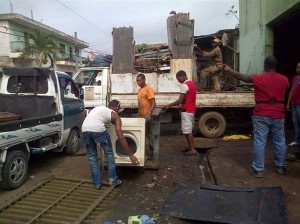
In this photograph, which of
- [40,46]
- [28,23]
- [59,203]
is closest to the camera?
[59,203]

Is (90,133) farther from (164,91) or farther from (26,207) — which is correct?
(164,91)

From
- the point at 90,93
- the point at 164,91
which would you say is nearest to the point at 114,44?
the point at 90,93

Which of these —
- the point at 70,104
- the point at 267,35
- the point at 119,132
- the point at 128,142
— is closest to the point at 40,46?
the point at 70,104

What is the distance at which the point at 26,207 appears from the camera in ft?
14.6

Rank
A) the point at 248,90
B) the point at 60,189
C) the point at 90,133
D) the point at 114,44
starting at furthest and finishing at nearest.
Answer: the point at 114,44, the point at 248,90, the point at 60,189, the point at 90,133

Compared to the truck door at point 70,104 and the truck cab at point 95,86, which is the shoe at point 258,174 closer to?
the truck door at point 70,104

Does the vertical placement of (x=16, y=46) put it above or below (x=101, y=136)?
above

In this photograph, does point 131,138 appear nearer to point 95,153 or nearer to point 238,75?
point 95,153

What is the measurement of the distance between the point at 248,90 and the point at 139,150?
491 cm

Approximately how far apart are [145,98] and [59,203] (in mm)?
2594

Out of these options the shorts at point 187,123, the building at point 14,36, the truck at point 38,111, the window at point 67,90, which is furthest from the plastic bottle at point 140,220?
the building at point 14,36

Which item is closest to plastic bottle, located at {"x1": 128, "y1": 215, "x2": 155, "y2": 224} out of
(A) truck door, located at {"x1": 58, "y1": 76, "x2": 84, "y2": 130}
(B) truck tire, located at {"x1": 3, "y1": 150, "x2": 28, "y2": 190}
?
(B) truck tire, located at {"x1": 3, "y1": 150, "x2": 28, "y2": 190}

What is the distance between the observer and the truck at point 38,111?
17.9 feet

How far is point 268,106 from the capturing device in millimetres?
4906
